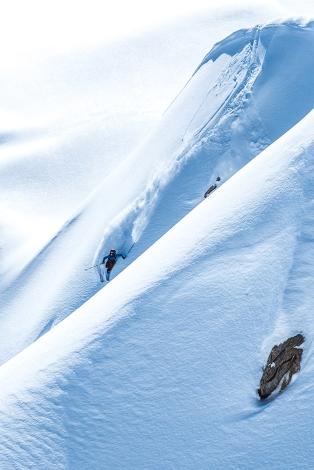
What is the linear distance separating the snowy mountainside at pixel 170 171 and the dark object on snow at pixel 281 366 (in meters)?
5.84

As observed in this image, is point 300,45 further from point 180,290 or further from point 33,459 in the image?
point 33,459

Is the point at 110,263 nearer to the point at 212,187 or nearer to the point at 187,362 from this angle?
the point at 212,187

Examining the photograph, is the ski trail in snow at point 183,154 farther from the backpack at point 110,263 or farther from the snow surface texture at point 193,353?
the snow surface texture at point 193,353

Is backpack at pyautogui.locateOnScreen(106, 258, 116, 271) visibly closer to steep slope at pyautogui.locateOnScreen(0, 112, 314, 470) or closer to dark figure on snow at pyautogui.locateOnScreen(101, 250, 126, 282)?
dark figure on snow at pyautogui.locateOnScreen(101, 250, 126, 282)

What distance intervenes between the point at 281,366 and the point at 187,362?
1118 millimetres

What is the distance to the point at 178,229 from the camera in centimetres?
1075

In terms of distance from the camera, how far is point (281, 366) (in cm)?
735

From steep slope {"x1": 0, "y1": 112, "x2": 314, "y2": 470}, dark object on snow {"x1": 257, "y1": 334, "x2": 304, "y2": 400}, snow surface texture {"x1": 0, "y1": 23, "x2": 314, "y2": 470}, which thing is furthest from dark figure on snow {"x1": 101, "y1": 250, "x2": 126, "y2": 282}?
dark object on snow {"x1": 257, "y1": 334, "x2": 304, "y2": 400}

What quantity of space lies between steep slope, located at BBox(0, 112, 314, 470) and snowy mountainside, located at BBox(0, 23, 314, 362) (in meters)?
3.50

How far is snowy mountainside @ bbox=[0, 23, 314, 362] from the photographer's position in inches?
534

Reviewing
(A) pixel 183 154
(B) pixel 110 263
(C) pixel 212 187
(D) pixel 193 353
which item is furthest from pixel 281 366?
(A) pixel 183 154

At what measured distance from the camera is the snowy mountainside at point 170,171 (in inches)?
534

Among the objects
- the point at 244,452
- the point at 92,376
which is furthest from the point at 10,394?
the point at 244,452

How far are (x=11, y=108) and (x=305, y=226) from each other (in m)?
21.3
